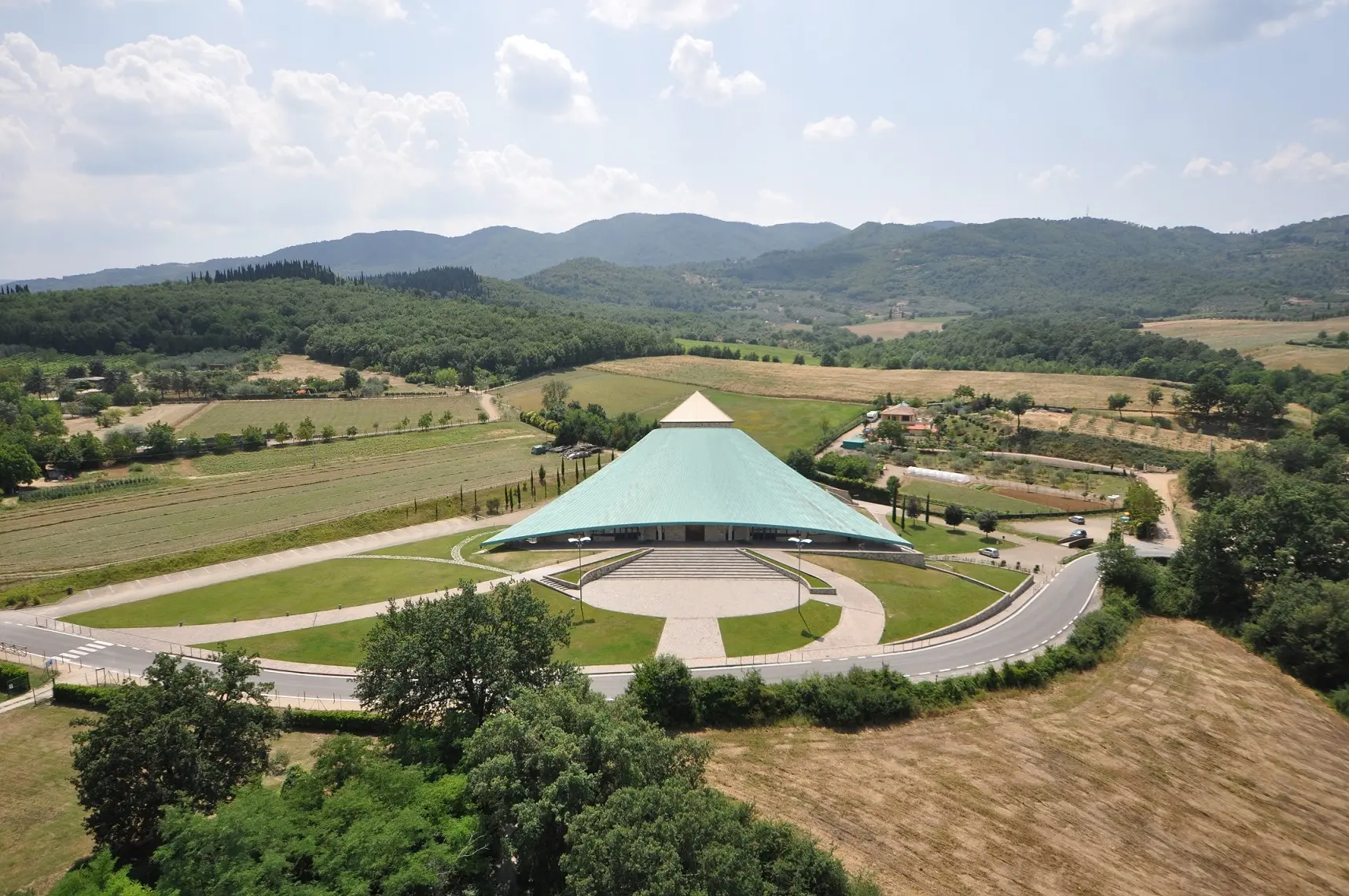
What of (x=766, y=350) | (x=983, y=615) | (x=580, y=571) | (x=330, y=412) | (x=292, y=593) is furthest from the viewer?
(x=766, y=350)

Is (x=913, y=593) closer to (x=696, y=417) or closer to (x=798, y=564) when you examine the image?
(x=798, y=564)

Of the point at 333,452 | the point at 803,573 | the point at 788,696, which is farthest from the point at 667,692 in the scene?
the point at 333,452

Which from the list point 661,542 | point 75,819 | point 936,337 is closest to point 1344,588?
point 661,542

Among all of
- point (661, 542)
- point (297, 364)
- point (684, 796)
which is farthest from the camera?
point (297, 364)

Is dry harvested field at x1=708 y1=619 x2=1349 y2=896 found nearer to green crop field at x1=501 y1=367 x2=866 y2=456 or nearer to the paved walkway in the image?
the paved walkway

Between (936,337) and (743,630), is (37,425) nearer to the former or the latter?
(743,630)

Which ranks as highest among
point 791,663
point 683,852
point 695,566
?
point 683,852

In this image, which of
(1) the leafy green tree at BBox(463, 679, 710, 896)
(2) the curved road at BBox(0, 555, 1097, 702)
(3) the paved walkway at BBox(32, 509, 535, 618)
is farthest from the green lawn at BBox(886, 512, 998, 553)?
(1) the leafy green tree at BBox(463, 679, 710, 896)
